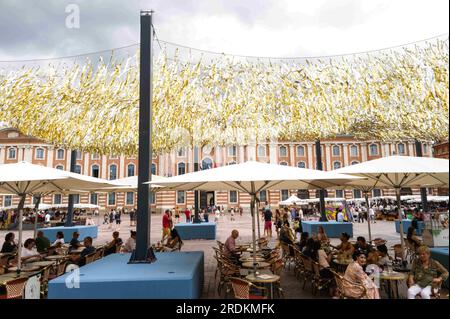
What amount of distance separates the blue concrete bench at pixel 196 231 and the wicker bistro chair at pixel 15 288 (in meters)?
10.1

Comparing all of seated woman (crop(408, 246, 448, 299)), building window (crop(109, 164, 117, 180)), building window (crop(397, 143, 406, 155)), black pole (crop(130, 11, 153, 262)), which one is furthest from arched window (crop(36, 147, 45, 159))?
building window (crop(397, 143, 406, 155))

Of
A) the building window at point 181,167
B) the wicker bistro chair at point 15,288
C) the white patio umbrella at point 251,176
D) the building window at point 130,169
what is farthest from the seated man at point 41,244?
the building window at point 130,169

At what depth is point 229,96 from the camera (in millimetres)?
13570

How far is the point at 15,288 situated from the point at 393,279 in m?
6.12

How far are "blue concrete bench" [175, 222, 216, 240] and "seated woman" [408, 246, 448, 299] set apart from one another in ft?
36.6

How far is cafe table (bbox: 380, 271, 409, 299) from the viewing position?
208 inches

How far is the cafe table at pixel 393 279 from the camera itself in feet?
17.3

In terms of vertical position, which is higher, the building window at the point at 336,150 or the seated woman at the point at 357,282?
the building window at the point at 336,150

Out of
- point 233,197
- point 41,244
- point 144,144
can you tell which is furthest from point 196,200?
point 233,197

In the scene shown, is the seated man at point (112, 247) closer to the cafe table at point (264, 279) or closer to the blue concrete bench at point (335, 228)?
the cafe table at point (264, 279)

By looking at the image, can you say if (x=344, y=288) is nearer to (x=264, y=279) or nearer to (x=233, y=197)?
(x=264, y=279)

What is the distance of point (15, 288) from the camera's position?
500cm

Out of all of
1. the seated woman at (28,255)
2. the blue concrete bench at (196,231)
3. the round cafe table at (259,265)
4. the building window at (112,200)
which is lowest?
the blue concrete bench at (196,231)
